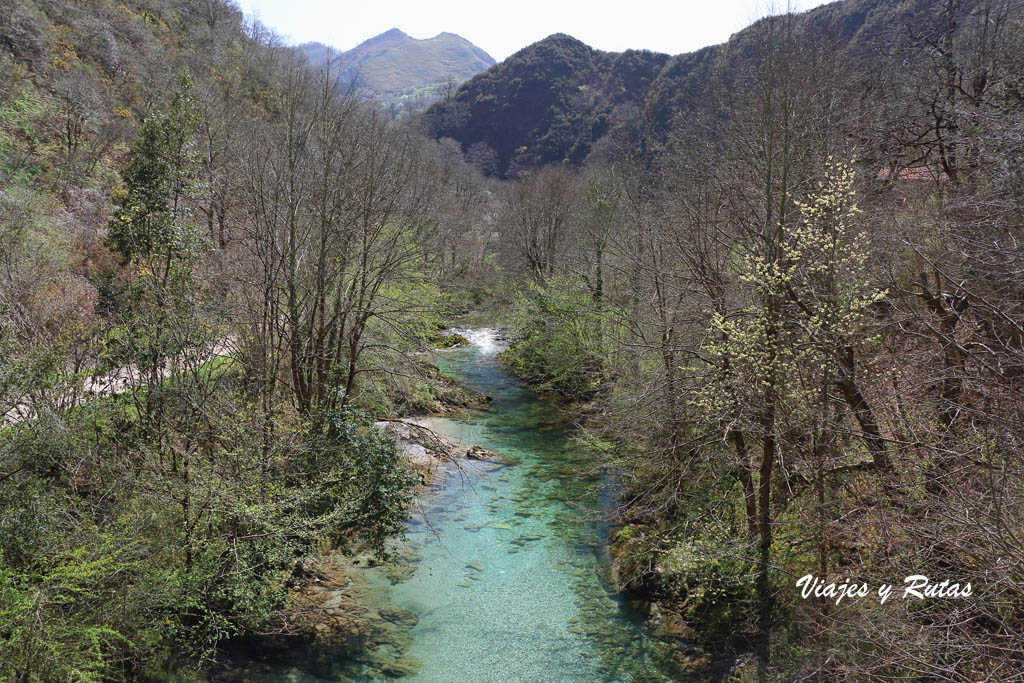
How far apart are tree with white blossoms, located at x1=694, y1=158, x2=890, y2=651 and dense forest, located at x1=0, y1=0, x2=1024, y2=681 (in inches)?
3.4

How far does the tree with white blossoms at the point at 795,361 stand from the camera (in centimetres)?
829

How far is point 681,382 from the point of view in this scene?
35.6 ft

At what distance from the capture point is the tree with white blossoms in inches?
326

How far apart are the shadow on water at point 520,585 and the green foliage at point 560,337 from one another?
3.65 metres

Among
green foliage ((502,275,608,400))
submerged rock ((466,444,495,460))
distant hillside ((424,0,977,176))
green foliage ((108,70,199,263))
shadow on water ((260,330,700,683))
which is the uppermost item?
distant hillside ((424,0,977,176))

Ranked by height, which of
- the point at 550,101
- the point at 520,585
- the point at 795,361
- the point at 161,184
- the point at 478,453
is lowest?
the point at 520,585

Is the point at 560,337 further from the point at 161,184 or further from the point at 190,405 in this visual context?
the point at 190,405

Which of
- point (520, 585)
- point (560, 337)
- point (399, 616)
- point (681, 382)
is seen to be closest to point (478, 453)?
point (560, 337)

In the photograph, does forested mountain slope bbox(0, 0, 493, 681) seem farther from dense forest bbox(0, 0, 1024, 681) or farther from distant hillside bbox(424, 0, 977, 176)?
distant hillside bbox(424, 0, 977, 176)

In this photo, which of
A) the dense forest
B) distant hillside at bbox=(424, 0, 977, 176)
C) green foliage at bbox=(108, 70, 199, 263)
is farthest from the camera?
distant hillside at bbox=(424, 0, 977, 176)

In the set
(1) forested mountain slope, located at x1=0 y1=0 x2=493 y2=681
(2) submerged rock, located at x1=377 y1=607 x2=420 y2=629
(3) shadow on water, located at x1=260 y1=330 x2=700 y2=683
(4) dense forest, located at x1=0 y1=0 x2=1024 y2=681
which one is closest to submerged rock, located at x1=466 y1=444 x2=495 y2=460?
(3) shadow on water, located at x1=260 y1=330 x2=700 y2=683

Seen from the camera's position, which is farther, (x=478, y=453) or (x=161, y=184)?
(x=478, y=453)

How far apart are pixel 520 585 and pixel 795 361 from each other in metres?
6.42

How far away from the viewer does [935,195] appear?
13.2m
